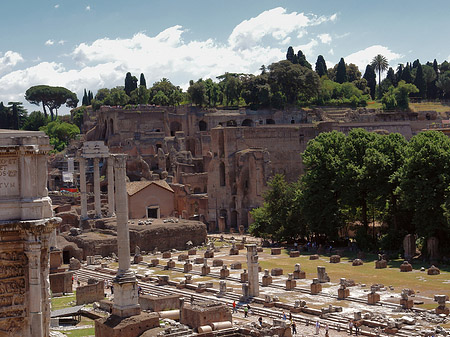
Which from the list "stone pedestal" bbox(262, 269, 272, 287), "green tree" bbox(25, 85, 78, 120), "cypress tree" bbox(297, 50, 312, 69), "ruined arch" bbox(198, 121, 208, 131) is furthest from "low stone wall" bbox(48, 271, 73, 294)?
"green tree" bbox(25, 85, 78, 120)

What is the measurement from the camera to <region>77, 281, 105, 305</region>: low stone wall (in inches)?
1312

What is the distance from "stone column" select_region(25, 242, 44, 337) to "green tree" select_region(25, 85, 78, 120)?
372ft

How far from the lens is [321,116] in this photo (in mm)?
86312

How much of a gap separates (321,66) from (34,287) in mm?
98523

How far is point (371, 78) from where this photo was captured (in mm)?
110000

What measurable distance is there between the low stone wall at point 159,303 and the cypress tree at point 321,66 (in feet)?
268

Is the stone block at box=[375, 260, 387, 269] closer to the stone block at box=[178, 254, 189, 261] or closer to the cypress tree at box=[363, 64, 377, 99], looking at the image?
the stone block at box=[178, 254, 189, 261]

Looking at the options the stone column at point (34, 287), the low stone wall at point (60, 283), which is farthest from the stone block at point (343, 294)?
the stone column at point (34, 287)

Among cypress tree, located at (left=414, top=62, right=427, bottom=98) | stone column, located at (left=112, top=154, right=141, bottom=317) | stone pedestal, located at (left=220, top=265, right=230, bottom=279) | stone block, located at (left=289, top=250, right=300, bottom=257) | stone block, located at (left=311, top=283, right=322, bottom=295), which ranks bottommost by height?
stone block, located at (left=289, top=250, right=300, bottom=257)

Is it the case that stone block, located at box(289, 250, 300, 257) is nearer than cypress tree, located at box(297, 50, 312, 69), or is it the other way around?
stone block, located at box(289, 250, 300, 257)

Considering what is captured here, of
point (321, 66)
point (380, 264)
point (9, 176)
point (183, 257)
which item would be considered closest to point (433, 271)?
point (380, 264)

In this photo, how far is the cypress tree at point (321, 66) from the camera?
355ft

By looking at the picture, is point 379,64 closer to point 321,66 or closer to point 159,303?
point 321,66

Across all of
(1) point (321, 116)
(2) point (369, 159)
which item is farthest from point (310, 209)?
(1) point (321, 116)
